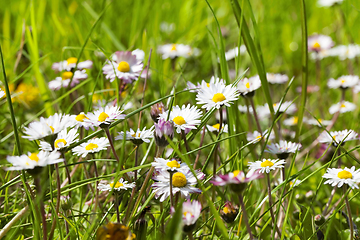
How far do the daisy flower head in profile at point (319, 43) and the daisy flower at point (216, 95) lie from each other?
1208 mm

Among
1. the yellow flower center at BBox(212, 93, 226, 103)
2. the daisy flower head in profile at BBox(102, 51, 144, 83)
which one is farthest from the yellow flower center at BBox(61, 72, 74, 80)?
the yellow flower center at BBox(212, 93, 226, 103)

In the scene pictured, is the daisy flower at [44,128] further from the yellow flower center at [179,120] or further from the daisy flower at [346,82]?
the daisy flower at [346,82]

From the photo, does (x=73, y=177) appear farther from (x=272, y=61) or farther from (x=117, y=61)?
(x=272, y=61)

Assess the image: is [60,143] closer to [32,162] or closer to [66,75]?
[32,162]

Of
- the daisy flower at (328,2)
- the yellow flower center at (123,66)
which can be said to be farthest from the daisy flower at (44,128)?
the daisy flower at (328,2)

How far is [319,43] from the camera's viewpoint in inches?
71.2

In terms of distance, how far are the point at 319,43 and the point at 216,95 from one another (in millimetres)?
1351

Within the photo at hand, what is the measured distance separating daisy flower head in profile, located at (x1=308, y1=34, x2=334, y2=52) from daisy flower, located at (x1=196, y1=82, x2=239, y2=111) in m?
1.21

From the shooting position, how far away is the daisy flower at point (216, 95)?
0.68 meters

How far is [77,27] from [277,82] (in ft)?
3.20

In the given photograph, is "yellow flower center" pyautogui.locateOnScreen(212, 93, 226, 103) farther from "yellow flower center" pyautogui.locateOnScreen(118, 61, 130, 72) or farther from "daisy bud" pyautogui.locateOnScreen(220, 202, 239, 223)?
"yellow flower center" pyautogui.locateOnScreen(118, 61, 130, 72)

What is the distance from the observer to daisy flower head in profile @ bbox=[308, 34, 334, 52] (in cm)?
174

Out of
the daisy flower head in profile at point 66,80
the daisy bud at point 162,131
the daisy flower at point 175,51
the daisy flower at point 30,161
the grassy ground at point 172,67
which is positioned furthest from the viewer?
the daisy flower at point 175,51

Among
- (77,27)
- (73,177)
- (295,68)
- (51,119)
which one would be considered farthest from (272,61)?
(51,119)
